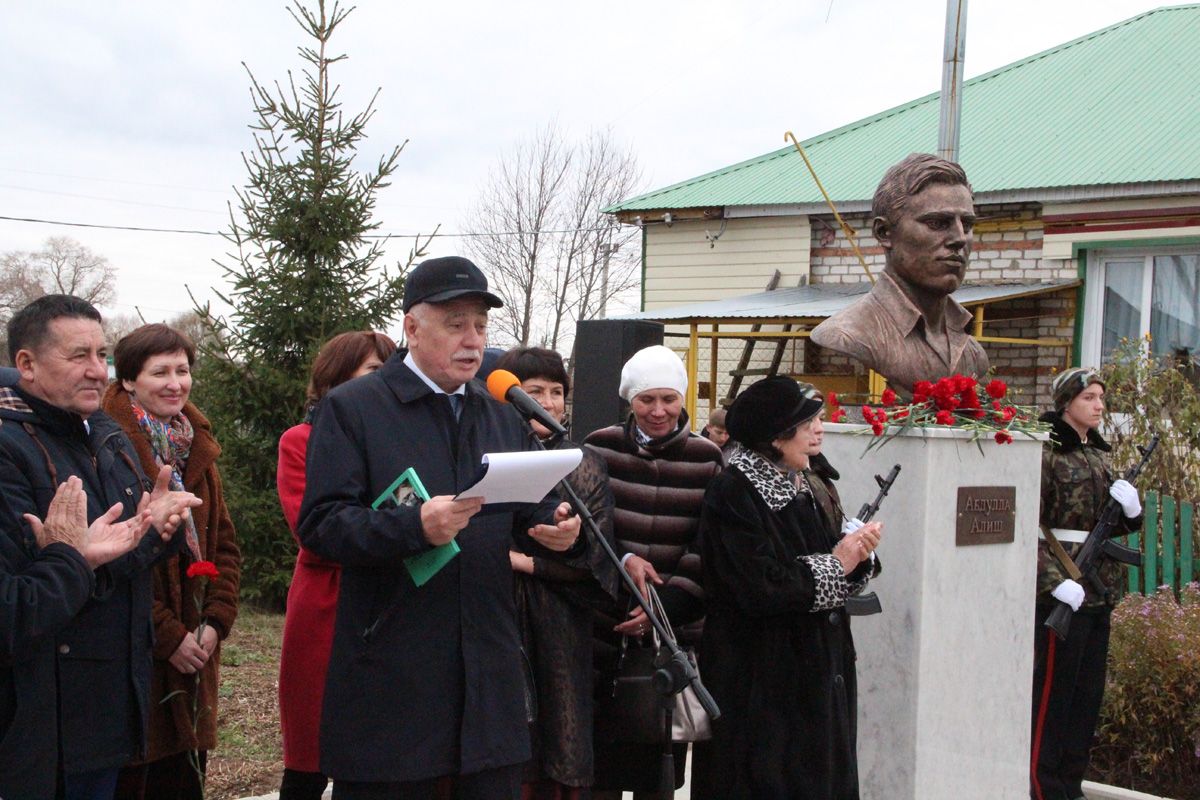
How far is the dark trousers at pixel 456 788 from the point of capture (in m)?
2.79

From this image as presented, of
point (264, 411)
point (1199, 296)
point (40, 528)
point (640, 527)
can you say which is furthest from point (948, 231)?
point (1199, 296)

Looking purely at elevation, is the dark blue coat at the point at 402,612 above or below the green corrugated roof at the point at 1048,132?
below

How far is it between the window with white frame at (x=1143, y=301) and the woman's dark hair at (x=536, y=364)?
927 centimetres

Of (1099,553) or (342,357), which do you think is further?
(1099,553)

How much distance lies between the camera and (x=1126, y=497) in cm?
532

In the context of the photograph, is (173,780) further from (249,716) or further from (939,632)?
(939,632)

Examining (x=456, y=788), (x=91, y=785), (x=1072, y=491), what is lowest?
(x=91, y=785)

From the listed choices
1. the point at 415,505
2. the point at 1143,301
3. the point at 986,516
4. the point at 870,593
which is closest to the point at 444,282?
the point at 415,505

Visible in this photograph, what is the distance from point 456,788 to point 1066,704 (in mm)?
3442

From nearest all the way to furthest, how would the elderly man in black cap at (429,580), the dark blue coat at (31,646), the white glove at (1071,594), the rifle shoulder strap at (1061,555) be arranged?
the dark blue coat at (31,646) → the elderly man in black cap at (429,580) → the white glove at (1071,594) → the rifle shoulder strap at (1061,555)

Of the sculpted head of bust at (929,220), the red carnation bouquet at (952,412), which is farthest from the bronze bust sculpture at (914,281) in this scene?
the red carnation bouquet at (952,412)

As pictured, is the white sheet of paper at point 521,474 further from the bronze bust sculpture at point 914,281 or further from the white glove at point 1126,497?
the white glove at point 1126,497

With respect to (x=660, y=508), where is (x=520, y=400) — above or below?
above

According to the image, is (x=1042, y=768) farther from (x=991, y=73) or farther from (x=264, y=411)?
(x=991, y=73)
